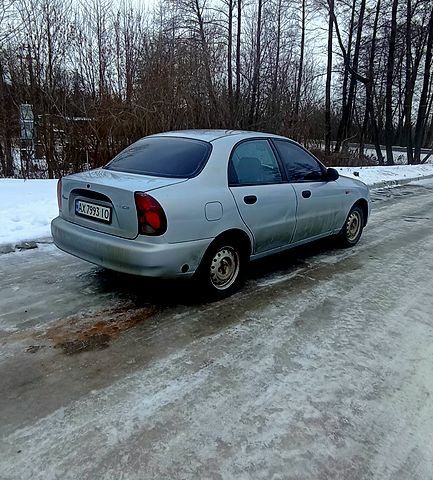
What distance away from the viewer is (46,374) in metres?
2.79

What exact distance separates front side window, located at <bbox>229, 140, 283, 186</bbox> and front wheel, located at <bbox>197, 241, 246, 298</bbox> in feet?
2.10

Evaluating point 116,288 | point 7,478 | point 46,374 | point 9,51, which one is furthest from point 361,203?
point 9,51

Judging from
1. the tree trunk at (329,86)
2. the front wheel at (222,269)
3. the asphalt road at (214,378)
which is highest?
the tree trunk at (329,86)

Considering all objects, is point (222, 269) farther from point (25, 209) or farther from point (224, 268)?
point (25, 209)

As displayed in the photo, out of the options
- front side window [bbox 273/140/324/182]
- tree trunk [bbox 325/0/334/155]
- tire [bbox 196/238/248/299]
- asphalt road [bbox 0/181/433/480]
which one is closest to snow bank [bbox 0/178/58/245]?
asphalt road [bbox 0/181/433/480]

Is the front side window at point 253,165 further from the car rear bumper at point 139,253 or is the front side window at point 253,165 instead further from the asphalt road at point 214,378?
the asphalt road at point 214,378

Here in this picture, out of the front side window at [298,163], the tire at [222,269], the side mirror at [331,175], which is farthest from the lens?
the side mirror at [331,175]

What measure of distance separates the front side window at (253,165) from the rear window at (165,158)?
0.32 metres

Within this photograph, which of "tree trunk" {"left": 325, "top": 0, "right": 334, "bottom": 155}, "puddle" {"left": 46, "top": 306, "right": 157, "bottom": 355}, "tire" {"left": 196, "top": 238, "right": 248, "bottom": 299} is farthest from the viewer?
"tree trunk" {"left": 325, "top": 0, "right": 334, "bottom": 155}

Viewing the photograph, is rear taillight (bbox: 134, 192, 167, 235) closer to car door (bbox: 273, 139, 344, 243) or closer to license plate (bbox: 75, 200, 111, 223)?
license plate (bbox: 75, 200, 111, 223)

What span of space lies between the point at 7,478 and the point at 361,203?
5471 mm

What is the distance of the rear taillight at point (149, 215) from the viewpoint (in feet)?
11.4

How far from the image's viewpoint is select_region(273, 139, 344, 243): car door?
484cm

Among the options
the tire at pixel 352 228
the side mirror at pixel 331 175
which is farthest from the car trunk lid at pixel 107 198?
the tire at pixel 352 228
